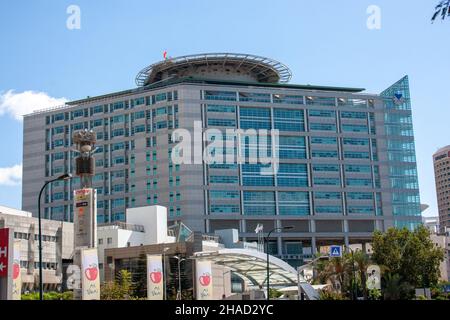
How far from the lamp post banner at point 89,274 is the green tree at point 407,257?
45.0 m

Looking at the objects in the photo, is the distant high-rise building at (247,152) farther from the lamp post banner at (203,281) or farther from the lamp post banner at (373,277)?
the lamp post banner at (203,281)

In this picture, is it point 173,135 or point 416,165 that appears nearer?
point 173,135

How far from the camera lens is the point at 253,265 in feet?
321

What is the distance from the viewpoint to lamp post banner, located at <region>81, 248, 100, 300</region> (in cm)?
6994

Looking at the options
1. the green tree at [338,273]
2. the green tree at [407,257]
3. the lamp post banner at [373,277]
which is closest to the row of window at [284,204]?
the green tree at [407,257]

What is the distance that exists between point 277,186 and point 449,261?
1786 inches

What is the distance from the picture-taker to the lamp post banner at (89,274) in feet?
229

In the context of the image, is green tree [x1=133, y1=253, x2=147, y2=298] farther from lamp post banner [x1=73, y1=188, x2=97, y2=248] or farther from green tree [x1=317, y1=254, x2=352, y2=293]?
green tree [x1=317, y1=254, x2=352, y2=293]

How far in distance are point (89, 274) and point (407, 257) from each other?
4980 cm

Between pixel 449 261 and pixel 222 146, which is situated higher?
pixel 222 146
